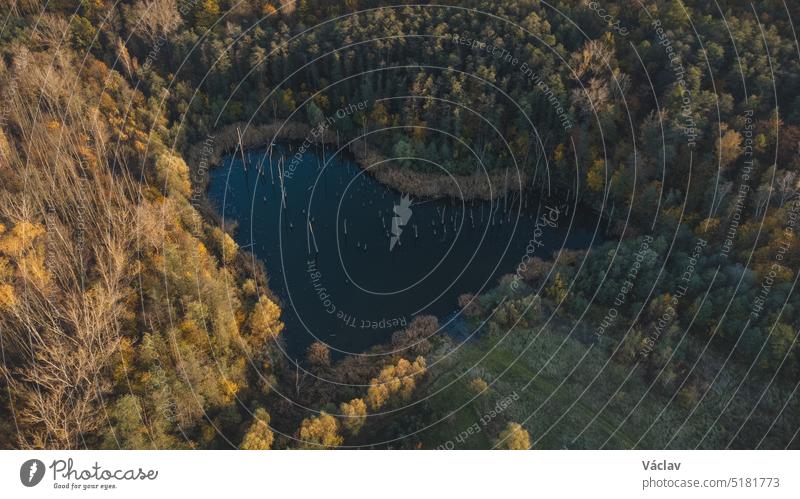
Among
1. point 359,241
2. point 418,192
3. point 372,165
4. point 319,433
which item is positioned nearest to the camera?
point 319,433

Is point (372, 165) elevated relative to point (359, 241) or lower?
elevated

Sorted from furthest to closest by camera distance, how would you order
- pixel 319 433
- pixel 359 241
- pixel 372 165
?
1. pixel 372 165
2. pixel 359 241
3. pixel 319 433

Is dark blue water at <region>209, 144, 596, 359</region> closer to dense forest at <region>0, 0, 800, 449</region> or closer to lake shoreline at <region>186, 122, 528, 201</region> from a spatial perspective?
lake shoreline at <region>186, 122, 528, 201</region>

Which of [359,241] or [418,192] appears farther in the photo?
[418,192]

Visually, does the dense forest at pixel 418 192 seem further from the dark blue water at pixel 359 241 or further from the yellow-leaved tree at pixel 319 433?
the dark blue water at pixel 359 241

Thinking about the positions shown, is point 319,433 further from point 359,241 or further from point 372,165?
point 372,165

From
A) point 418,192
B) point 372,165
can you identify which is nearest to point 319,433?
point 418,192
